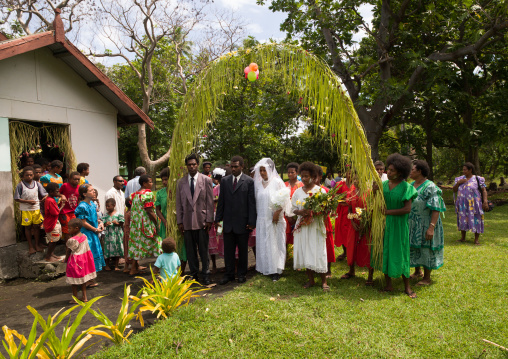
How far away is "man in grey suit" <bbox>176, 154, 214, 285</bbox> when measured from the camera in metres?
5.69

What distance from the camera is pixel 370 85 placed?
10969 mm

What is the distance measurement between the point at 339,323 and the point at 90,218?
14.8 ft

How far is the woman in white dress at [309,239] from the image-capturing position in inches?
204

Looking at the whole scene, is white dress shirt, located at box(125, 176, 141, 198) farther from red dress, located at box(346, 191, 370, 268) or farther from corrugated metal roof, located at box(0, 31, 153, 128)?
red dress, located at box(346, 191, 370, 268)

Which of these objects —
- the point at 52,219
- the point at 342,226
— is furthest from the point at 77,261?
the point at 342,226

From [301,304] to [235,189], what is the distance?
2172 mm

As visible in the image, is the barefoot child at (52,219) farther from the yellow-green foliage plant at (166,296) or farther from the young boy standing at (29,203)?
the yellow-green foliage plant at (166,296)

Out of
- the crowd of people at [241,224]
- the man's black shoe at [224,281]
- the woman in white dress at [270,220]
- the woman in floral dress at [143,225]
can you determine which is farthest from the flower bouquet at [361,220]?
the woman in floral dress at [143,225]

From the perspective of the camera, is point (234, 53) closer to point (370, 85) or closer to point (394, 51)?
point (370, 85)

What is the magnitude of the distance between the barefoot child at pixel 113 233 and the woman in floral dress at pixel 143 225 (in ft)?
2.35

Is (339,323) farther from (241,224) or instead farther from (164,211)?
(164,211)

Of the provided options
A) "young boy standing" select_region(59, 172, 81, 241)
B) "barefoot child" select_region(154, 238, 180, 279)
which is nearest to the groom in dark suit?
"barefoot child" select_region(154, 238, 180, 279)

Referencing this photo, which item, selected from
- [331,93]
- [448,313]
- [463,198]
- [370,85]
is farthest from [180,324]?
[370,85]

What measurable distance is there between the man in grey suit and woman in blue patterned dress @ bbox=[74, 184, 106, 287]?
1.60 meters
